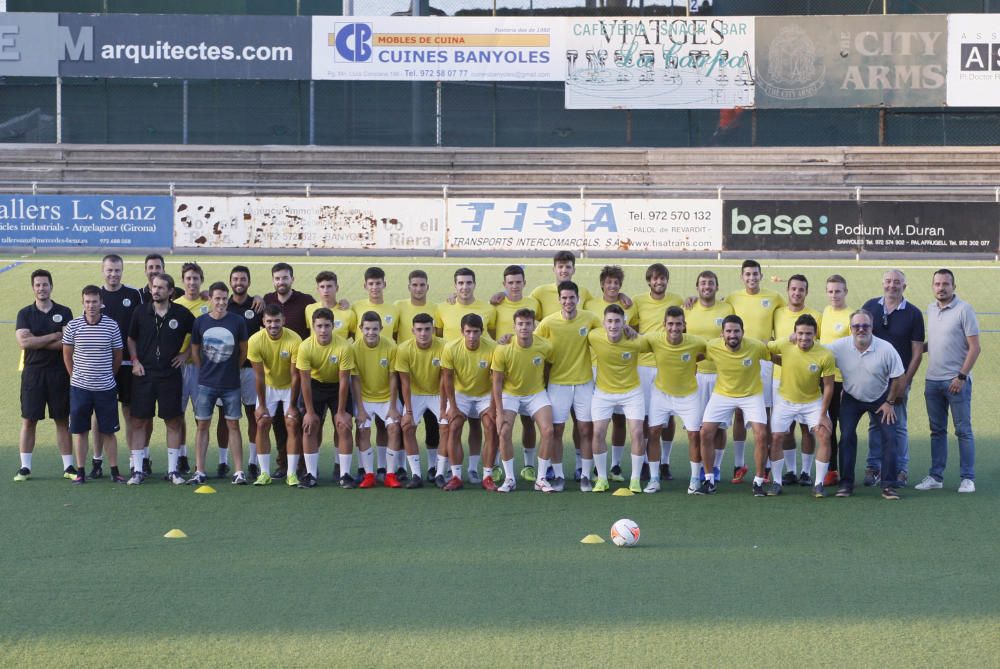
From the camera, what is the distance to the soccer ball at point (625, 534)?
10820mm

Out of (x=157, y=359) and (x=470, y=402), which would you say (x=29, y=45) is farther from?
(x=470, y=402)

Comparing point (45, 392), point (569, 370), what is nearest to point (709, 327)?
point (569, 370)

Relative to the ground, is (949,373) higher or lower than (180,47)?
lower

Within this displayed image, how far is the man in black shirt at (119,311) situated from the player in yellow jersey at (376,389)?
91.7 inches

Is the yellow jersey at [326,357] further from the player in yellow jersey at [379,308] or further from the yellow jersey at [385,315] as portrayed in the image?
the yellow jersey at [385,315]

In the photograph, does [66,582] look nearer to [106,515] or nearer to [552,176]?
[106,515]

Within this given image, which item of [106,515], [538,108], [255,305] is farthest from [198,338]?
[538,108]

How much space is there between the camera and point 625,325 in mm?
13008

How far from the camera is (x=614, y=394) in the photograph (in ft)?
43.3

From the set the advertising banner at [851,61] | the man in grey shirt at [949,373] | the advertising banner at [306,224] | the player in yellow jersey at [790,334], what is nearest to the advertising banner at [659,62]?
the advertising banner at [851,61]

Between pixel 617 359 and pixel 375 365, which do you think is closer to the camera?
pixel 617 359

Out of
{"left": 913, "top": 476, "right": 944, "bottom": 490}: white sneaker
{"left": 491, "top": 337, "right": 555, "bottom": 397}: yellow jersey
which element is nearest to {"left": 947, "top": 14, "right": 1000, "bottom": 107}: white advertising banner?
{"left": 913, "top": 476, "right": 944, "bottom": 490}: white sneaker

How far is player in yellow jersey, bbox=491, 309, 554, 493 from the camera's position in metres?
12.9

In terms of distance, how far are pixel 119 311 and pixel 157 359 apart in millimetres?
886
